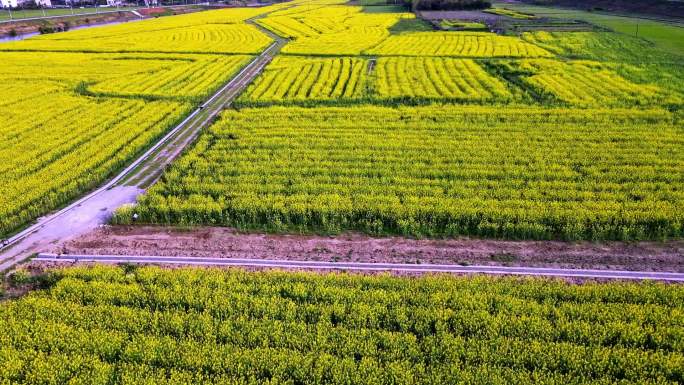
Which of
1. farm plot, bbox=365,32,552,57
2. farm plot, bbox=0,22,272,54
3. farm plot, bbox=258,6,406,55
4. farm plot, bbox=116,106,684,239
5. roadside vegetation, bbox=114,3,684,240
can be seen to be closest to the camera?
farm plot, bbox=116,106,684,239

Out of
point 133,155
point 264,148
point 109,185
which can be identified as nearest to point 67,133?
point 133,155

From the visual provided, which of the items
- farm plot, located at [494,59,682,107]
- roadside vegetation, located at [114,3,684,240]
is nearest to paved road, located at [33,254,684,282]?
roadside vegetation, located at [114,3,684,240]

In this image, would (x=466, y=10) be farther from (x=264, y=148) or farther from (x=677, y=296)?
(x=677, y=296)

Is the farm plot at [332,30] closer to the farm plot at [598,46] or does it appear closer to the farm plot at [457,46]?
the farm plot at [457,46]

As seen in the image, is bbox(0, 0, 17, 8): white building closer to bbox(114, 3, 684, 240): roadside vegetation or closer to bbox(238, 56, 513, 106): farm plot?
bbox(238, 56, 513, 106): farm plot

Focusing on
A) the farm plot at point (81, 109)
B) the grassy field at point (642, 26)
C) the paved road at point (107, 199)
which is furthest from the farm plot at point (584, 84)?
the farm plot at point (81, 109)

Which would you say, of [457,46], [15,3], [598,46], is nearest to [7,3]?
[15,3]
